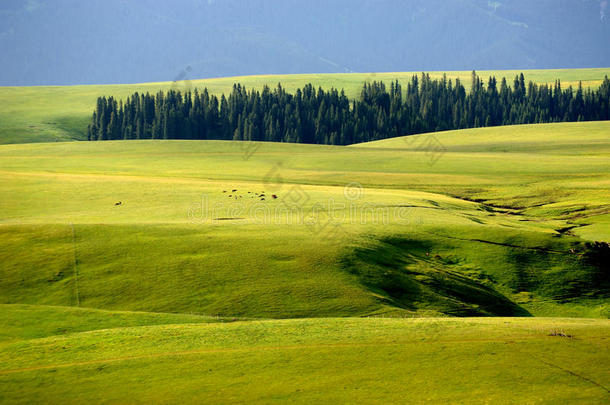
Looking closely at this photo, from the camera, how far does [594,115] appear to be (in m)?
187

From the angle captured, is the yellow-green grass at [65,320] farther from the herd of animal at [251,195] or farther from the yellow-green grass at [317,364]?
the herd of animal at [251,195]

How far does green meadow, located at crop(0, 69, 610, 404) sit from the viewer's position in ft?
51.3

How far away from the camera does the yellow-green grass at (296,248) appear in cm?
2705

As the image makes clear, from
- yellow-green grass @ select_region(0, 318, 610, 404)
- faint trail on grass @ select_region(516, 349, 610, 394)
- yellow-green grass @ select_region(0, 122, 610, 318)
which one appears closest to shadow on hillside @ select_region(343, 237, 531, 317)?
yellow-green grass @ select_region(0, 122, 610, 318)

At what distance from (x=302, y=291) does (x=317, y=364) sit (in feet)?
34.7

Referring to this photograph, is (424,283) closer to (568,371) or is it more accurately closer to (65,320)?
(568,371)

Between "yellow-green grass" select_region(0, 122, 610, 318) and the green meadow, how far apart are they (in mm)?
119

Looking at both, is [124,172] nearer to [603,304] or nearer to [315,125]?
[603,304]

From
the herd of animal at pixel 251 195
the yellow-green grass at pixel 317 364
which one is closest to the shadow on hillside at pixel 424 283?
the yellow-green grass at pixel 317 364

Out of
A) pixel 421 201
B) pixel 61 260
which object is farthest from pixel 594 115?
pixel 61 260

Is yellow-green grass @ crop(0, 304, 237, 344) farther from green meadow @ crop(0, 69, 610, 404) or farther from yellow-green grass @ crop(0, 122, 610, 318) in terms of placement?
yellow-green grass @ crop(0, 122, 610, 318)

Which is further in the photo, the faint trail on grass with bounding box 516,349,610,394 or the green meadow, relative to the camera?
the green meadow

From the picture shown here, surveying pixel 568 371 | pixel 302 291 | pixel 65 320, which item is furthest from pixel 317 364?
pixel 302 291

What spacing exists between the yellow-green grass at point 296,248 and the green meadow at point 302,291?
0.39 ft
